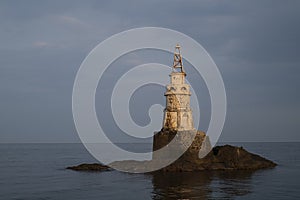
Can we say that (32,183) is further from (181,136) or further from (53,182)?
(181,136)

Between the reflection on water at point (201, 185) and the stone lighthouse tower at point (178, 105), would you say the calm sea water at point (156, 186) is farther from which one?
the stone lighthouse tower at point (178, 105)

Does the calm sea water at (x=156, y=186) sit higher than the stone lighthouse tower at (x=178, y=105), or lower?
lower

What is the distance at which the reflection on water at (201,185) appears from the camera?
123 ft

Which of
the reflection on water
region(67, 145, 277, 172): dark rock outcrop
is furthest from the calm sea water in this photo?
region(67, 145, 277, 172): dark rock outcrop

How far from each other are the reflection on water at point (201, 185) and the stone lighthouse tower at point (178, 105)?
8.64m

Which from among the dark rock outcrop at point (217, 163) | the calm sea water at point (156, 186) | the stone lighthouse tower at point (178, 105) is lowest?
the calm sea water at point (156, 186)

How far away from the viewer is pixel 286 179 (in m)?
49.8

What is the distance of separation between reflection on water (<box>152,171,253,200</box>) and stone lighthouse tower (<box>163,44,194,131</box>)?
8.64m

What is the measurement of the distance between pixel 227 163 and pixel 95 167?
809 inches

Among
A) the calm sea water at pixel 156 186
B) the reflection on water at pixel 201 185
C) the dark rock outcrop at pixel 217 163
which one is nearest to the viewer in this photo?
the reflection on water at pixel 201 185

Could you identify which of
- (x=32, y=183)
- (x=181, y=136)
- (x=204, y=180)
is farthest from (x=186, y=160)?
(x=32, y=183)

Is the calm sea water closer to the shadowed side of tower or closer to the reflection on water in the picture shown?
the reflection on water

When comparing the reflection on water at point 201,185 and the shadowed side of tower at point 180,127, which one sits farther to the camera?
the shadowed side of tower at point 180,127

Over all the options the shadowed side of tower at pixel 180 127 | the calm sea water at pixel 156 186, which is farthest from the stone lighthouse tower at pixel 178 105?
the calm sea water at pixel 156 186
